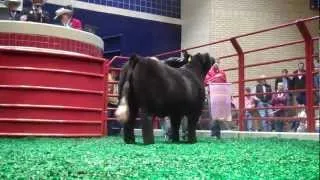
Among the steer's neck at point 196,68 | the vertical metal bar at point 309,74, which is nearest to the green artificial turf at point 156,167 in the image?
the steer's neck at point 196,68

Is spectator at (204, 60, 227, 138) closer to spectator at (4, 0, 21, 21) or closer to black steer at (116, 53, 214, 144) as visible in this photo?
black steer at (116, 53, 214, 144)

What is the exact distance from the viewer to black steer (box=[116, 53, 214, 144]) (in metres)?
4.19

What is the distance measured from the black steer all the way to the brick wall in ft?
26.2

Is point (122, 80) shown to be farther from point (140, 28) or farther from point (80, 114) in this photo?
point (140, 28)

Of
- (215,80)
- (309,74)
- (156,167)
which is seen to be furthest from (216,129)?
(156,167)

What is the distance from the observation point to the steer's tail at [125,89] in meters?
4.18

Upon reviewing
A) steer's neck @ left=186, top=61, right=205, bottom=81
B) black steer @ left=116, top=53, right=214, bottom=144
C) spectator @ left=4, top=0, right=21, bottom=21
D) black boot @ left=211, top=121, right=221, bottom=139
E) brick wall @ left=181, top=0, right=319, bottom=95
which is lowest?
black boot @ left=211, top=121, right=221, bottom=139

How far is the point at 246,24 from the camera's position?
529 inches

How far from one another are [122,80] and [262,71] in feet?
29.2

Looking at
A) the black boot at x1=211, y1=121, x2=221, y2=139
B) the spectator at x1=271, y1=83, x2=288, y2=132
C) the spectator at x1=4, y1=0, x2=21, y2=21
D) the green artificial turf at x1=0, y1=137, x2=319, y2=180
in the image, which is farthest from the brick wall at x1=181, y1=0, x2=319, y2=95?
the green artificial turf at x1=0, y1=137, x2=319, y2=180

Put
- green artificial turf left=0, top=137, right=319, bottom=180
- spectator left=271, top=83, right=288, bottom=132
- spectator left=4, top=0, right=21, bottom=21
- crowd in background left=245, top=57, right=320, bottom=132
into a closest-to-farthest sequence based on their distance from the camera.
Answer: green artificial turf left=0, top=137, right=319, bottom=180, spectator left=4, top=0, right=21, bottom=21, crowd in background left=245, top=57, right=320, bottom=132, spectator left=271, top=83, right=288, bottom=132

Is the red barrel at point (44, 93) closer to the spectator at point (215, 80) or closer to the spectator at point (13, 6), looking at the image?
the spectator at point (13, 6)

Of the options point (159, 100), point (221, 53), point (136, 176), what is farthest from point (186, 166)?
point (221, 53)

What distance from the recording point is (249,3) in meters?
13.5
